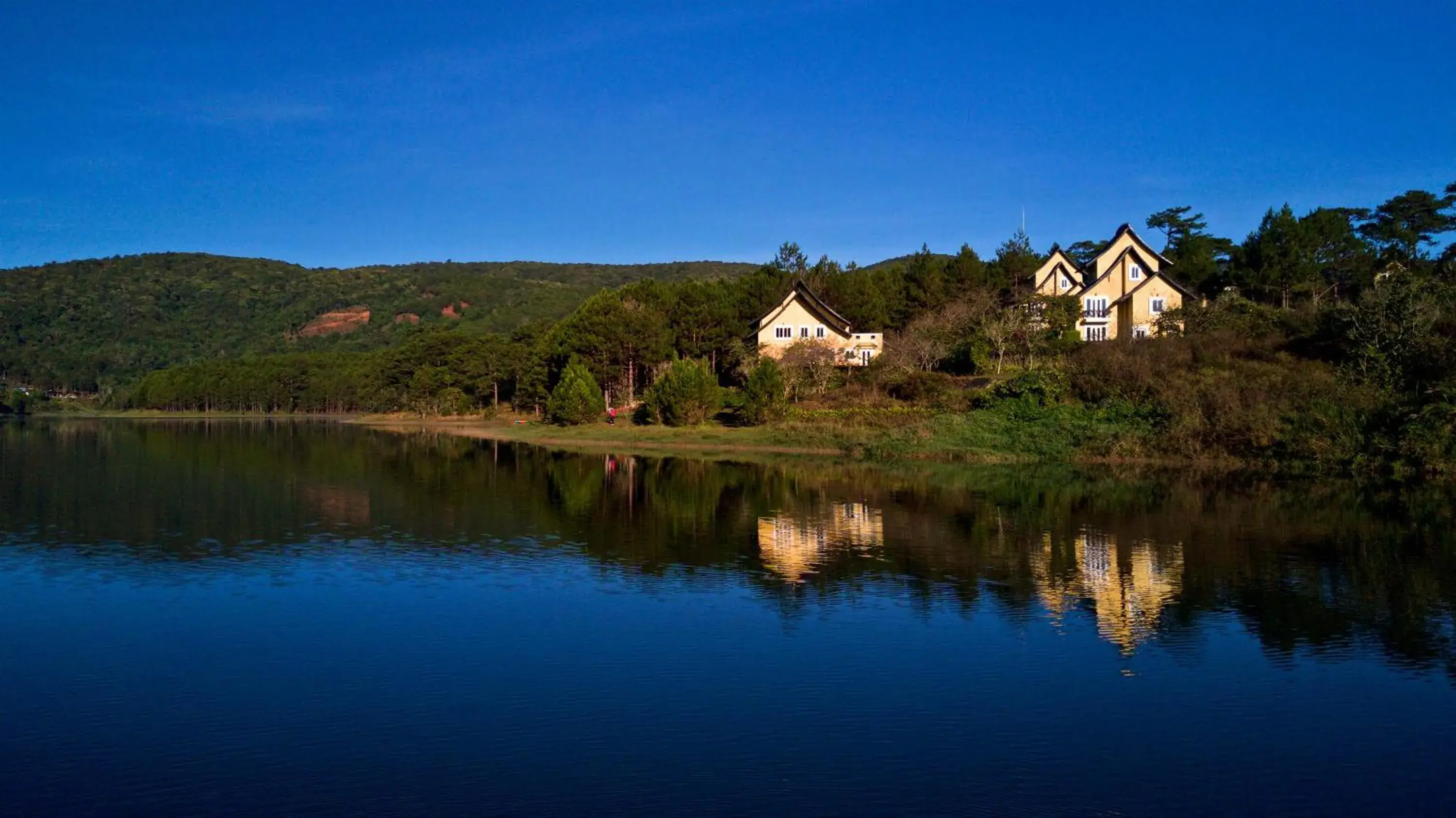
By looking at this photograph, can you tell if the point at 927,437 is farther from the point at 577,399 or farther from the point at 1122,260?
the point at 1122,260

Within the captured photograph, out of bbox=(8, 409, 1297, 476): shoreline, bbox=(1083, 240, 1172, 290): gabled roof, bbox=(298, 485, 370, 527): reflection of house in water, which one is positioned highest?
bbox=(1083, 240, 1172, 290): gabled roof

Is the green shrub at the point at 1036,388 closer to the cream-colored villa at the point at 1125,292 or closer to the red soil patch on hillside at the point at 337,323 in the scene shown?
the cream-colored villa at the point at 1125,292

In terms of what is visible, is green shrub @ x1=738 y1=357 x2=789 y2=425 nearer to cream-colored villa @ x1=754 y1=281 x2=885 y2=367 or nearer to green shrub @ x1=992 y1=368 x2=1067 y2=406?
green shrub @ x1=992 y1=368 x2=1067 y2=406

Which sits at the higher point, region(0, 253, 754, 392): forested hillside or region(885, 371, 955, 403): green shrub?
region(0, 253, 754, 392): forested hillside

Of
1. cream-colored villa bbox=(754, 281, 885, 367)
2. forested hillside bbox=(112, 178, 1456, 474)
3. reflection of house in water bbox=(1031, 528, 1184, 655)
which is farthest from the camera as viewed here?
cream-colored villa bbox=(754, 281, 885, 367)

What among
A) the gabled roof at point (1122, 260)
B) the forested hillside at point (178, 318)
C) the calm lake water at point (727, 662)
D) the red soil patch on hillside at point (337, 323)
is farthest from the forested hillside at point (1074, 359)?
the red soil patch on hillside at point (337, 323)

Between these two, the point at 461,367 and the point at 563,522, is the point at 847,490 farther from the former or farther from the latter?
the point at 461,367

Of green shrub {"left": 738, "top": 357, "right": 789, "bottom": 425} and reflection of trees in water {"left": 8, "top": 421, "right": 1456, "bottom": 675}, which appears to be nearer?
reflection of trees in water {"left": 8, "top": 421, "right": 1456, "bottom": 675}

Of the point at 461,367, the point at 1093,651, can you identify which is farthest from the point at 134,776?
the point at 461,367

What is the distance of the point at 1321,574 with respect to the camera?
1947 cm

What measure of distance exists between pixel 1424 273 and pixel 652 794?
66.1 m

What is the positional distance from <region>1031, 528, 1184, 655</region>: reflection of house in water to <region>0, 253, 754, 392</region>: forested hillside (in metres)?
143

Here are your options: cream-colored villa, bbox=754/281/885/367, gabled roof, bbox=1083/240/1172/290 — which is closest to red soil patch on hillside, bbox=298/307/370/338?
cream-colored villa, bbox=754/281/885/367

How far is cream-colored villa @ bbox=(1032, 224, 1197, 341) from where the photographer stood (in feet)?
216
